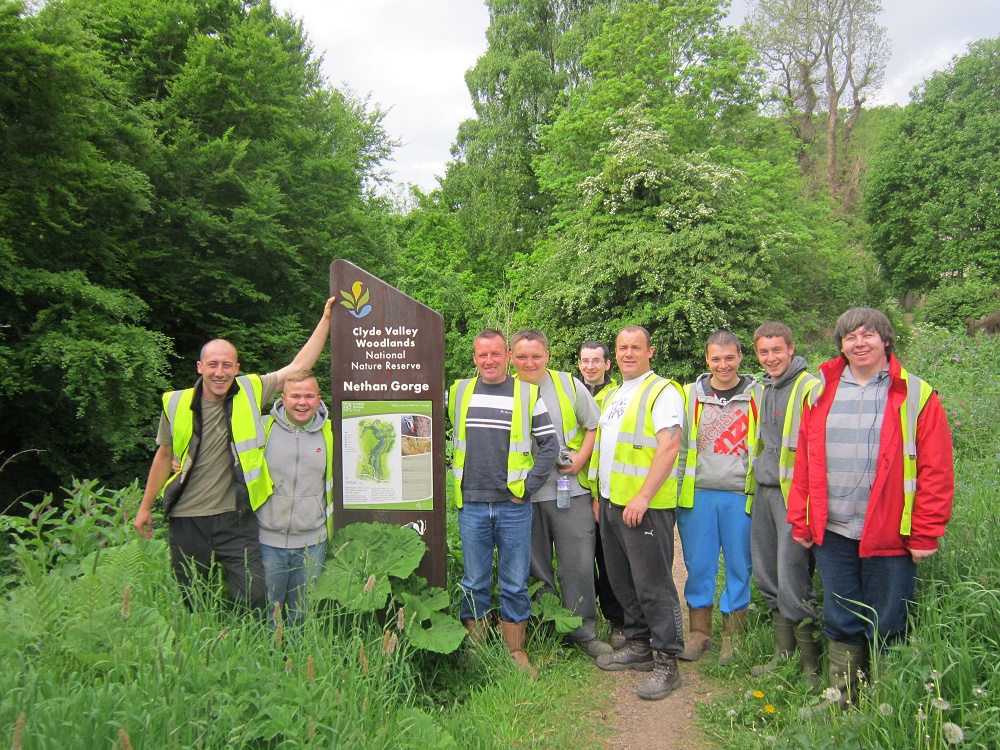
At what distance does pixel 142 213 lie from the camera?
14.6 m

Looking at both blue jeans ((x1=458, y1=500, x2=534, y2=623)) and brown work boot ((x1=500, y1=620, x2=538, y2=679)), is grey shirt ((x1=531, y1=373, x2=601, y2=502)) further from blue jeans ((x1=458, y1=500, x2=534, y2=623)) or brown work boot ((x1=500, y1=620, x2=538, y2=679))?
brown work boot ((x1=500, y1=620, x2=538, y2=679))

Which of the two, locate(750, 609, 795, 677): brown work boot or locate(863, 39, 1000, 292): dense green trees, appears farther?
locate(863, 39, 1000, 292): dense green trees

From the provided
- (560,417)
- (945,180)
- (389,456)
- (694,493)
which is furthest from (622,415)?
(945,180)

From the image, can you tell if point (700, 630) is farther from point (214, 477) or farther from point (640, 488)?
point (214, 477)

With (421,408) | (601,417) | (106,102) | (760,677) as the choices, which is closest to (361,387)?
(421,408)

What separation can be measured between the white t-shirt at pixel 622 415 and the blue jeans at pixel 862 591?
1.04 m

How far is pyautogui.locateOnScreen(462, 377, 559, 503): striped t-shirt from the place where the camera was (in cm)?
403

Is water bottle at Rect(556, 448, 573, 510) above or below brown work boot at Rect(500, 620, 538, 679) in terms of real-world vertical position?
above

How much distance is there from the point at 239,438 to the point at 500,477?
1.47 metres

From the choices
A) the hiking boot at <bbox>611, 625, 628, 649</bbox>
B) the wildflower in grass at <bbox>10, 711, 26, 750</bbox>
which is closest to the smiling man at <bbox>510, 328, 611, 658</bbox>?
the hiking boot at <bbox>611, 625, 628, 649</bbox>

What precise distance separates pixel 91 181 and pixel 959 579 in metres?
13.0

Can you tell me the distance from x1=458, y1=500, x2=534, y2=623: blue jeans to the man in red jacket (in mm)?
1496

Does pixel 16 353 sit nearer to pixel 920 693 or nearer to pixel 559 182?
pixel 920 693

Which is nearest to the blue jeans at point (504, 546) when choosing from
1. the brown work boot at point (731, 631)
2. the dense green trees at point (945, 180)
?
the brown work boot at point (731, 631)
